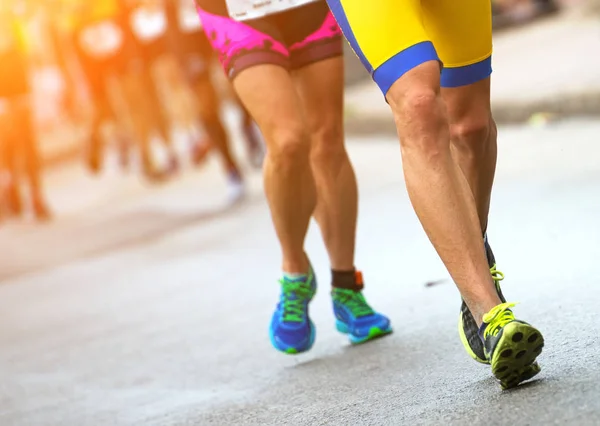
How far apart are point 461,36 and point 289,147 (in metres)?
0.86

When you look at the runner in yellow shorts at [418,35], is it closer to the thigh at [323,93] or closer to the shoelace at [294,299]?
the thigh at [323,93]

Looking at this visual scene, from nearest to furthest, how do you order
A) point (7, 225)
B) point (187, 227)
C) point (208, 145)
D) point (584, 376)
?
point (584, 376), point (187, 227), point (208, 145), point (7, 225)

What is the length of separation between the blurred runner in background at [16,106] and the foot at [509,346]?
9.87m

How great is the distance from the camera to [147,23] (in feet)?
40.7

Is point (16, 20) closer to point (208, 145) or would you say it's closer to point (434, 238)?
point (208, 145)

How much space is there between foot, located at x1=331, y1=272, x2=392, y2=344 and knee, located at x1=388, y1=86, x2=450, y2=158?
139cm

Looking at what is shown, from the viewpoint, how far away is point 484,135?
11.5 ft

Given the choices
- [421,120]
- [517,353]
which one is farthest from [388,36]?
[517,353]

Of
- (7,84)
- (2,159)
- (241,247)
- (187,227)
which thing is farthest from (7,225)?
(241,247)

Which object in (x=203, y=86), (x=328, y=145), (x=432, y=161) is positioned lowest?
(x=203, y=86)

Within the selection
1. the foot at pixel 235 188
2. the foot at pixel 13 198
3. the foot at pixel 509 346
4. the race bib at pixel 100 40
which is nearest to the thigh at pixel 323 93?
the foot at pixel 509 346

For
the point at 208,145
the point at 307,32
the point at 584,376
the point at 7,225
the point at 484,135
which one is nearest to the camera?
Answer: the point at 584,376

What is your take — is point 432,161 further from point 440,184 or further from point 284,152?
point 284,152

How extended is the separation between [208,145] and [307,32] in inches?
307
